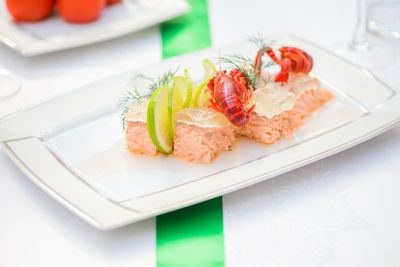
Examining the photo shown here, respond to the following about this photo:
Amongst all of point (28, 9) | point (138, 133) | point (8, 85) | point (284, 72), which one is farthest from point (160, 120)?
point (28, 9)

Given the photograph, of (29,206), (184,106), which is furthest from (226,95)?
(29,206)

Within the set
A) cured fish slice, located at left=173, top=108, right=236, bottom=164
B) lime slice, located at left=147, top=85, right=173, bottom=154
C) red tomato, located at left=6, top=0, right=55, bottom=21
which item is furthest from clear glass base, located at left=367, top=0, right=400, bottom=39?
red tomato, located at left=6, top=0, right=55, bottom=21

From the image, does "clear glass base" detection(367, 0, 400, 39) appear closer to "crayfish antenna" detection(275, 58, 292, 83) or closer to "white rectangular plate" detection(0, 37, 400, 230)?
"white rectangular plate" detection(0, 37, 400, 230)

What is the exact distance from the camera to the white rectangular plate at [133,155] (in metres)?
1.38

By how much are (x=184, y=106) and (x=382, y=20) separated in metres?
1.41

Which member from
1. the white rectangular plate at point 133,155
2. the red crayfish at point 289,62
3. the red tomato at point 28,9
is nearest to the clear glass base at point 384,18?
the white rectangular plate at point 133,155

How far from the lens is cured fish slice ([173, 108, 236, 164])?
→ 157 centimetres

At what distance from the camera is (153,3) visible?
2.64 metres

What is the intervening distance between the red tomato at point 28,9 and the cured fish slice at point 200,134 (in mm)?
1209

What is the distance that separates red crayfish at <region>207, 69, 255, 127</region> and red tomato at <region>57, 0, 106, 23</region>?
1.04 metres

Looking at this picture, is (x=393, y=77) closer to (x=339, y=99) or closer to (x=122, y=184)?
(x=339, y=99)

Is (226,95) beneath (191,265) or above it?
above

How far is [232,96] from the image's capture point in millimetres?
1562

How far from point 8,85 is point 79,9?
531mm
